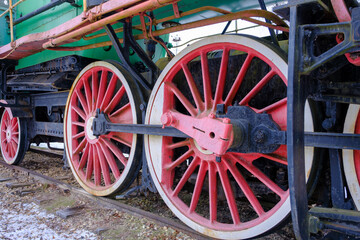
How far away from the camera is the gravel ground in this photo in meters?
2.25

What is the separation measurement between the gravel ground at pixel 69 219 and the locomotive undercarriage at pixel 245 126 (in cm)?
23

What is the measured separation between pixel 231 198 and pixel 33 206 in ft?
6.65

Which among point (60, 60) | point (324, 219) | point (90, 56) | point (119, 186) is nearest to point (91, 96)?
point (90, 56)

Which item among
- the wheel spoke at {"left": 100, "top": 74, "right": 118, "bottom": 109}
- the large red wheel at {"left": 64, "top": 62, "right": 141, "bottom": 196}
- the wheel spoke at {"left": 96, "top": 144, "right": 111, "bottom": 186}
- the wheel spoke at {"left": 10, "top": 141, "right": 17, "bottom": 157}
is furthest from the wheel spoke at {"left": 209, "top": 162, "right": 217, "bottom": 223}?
the wheel spoke at {"left": 10, "top": 141, "right": 17, "bottom": 157}

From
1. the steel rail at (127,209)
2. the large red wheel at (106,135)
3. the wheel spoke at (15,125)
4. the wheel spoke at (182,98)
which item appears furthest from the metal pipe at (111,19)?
the wheel spoke at (15,125)

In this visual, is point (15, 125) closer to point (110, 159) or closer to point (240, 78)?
point (110, 159)

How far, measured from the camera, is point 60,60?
3725 mm

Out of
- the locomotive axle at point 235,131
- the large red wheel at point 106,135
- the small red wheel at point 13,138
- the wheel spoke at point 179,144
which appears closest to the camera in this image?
the locomotive axle at point 235,131

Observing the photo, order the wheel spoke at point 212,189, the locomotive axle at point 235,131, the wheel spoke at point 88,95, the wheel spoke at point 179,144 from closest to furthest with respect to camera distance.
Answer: the locomotive axle at point 235,131 → the wheel spoke at point 212,189 → the wheel spoke at point 179,144 → the wheel spoke at point 88,95

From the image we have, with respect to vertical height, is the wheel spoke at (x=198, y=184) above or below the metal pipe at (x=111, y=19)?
below

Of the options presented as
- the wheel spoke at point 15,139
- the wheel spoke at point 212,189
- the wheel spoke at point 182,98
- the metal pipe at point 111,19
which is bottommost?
the wheel spoke at point 212,189

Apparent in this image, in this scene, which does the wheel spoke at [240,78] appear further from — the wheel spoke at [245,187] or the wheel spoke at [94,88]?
the wheel spoke at [94,88]

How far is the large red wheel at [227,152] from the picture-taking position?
1898 mm

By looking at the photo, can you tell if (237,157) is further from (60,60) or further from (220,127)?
(60,60)
